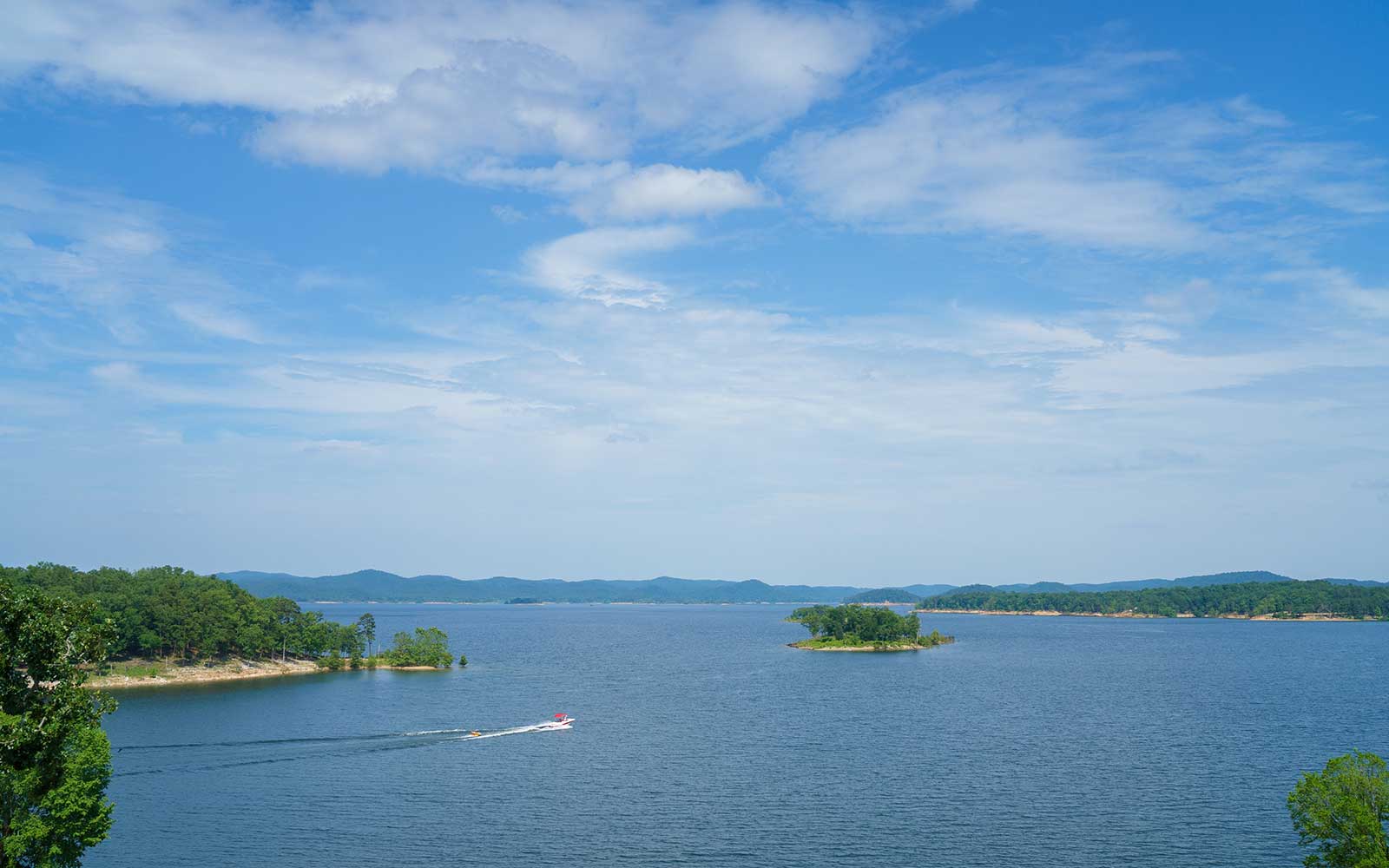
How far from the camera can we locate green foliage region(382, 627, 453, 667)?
15738cm

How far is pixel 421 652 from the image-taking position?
517 feet

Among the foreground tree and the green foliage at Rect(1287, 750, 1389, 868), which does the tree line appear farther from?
the green foliage at Rect(1287, 750, 1389, 868)

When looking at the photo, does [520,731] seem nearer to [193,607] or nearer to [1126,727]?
[1126,727]

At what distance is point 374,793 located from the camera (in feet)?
236

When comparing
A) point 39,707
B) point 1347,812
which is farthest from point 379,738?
point 1347,812

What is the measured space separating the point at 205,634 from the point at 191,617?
11.2 feet

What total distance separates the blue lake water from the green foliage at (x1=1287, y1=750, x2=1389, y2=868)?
14.8 metres

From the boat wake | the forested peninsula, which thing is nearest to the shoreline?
the forested peninsula

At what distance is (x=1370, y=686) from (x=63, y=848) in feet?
508

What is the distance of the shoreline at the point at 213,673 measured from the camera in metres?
132

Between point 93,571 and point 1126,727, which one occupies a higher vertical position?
point 93,571

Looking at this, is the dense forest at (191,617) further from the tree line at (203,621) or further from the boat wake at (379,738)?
the boat wake at (379,738)

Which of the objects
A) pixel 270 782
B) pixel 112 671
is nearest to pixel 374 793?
pixel 270 782

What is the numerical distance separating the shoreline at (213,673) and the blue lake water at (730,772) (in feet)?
25.1
